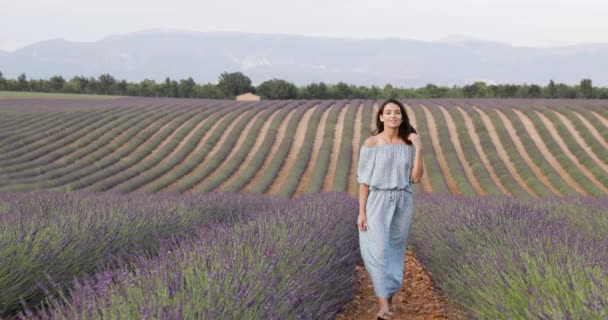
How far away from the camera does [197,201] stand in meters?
7.49

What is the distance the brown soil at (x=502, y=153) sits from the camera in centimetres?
1792

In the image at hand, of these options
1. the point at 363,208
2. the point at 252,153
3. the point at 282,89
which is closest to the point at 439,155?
the point at 252,153

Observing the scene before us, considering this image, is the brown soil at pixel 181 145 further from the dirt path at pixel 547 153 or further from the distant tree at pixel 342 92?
the distant tree at pixel 342 92

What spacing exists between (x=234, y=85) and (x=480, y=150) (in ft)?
108

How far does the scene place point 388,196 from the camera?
4301 millimetres

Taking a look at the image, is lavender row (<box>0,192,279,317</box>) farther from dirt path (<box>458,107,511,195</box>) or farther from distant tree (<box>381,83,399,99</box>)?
distant tree (<box>381,83,399,99</box>)

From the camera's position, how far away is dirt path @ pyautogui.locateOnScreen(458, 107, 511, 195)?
1830 cm

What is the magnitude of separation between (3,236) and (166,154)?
17.6 meters

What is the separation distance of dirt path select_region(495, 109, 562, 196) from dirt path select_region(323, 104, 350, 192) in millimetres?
6690

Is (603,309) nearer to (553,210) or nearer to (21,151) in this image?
(553,210)

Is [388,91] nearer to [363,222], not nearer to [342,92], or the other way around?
[342,92]

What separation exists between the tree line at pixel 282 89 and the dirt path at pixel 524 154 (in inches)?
795

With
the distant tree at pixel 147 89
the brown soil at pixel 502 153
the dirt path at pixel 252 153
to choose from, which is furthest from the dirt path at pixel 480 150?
the distant tree at pixel 147 89

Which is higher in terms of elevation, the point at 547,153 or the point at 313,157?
the point at 547,153
